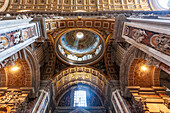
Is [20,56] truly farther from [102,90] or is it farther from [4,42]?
[102,90]

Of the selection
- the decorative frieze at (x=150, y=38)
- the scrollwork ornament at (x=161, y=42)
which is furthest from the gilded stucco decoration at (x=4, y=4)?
the scrollwork ornament at (x=161, y=42)

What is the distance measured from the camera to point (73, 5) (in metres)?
15.5

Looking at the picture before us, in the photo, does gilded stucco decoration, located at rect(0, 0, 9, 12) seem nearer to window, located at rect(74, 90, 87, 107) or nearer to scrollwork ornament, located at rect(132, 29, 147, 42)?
window, located at rect(74, 90, 87, 107)

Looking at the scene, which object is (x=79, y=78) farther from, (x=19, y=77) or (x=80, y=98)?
(x=19, y=77)

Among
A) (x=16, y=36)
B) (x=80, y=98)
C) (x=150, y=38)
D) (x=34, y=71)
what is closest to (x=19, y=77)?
(x=34, y=71)

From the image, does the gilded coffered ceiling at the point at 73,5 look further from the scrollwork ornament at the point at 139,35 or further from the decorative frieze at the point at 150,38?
the scrollwork ornament at the point at 139,35

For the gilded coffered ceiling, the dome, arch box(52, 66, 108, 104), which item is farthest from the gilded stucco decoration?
arch box(52, 66, 108, 104)

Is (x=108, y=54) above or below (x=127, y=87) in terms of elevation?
above

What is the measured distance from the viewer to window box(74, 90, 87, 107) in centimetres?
1491

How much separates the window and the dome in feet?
15.7

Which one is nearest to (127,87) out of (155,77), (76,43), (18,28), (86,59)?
(155,77)

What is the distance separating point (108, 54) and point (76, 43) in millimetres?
7931

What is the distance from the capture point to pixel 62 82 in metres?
15.5

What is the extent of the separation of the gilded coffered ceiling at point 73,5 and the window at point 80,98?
12557 mm
